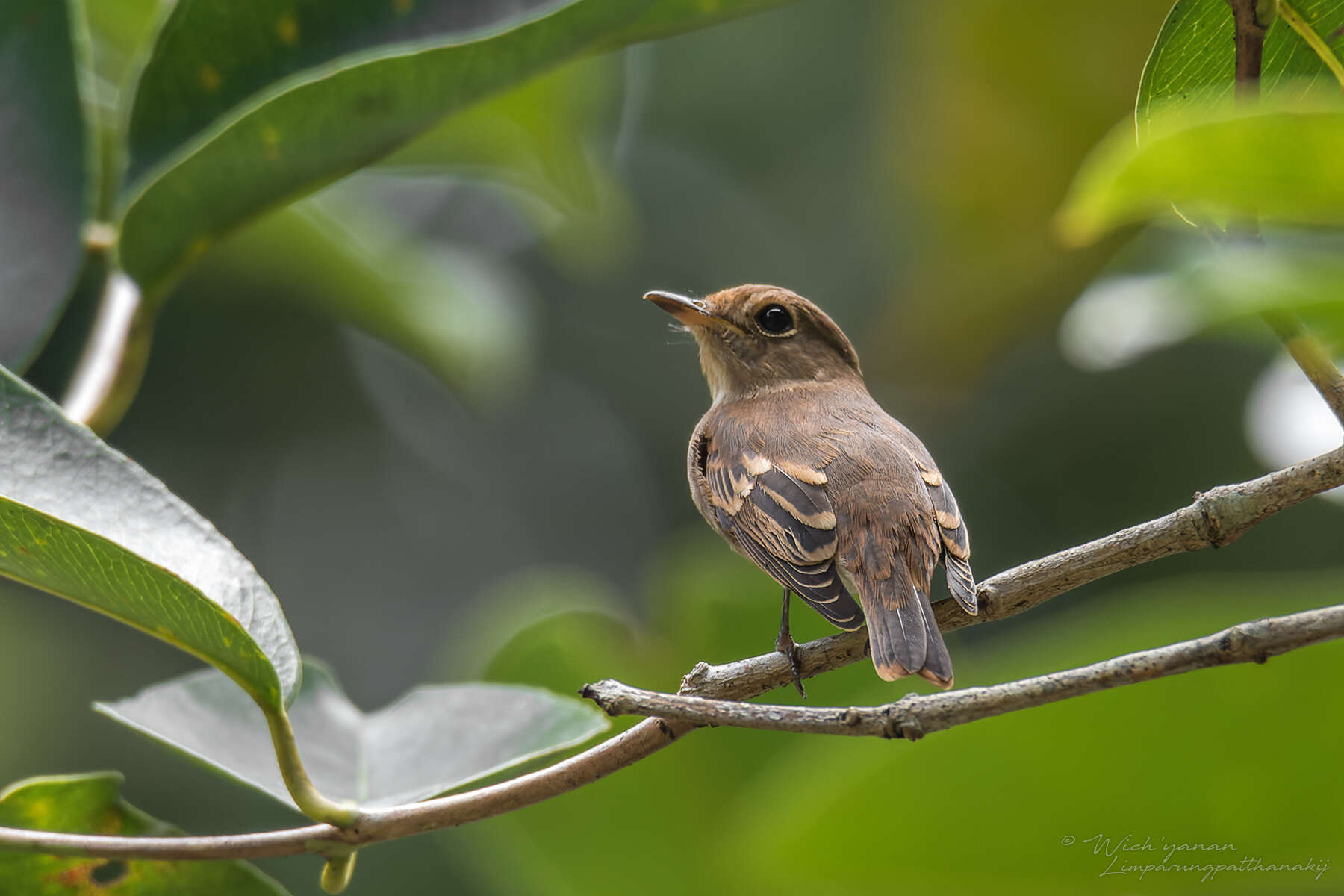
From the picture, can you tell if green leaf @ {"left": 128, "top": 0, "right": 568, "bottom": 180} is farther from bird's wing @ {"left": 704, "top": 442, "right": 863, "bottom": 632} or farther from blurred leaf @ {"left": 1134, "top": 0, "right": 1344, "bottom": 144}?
blurred leaf @ {"left": 1134, "top": 0, "right": 1344, "bottom": 144}

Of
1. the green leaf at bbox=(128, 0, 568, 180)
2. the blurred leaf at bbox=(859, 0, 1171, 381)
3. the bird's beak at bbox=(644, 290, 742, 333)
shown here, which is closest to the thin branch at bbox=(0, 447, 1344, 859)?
the green leaf at bbox=(128, 0, 568, 180)

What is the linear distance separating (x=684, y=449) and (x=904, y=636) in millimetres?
4681

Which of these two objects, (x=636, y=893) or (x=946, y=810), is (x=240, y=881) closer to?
(x=636, y=893)

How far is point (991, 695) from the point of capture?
4.78ft

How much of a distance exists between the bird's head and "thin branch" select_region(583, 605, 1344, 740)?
6.51ft

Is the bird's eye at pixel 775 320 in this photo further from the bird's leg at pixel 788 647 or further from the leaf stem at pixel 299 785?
the leaf stem at pixel 299 785

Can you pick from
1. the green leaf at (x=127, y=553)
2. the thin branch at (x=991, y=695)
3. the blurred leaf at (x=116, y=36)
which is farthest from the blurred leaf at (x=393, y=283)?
the thin branch at (x=991, y=695)

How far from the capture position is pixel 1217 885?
2.12m

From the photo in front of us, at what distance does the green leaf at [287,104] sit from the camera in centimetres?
227

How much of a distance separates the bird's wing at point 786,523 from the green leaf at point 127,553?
3.45ft

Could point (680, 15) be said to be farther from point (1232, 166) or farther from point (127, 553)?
point (1232, 166)

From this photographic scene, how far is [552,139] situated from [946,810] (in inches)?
112

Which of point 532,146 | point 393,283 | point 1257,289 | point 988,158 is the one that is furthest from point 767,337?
point 988,158

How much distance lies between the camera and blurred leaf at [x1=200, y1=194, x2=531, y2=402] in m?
4.03
